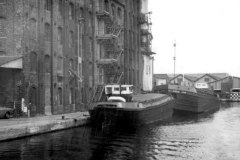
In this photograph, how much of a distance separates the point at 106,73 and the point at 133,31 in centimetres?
1235

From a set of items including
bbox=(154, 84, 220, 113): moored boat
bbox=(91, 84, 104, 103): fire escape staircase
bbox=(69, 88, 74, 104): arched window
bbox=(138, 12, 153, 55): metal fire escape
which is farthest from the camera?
bbox=(138, 12, 153, 55): metal fire escape

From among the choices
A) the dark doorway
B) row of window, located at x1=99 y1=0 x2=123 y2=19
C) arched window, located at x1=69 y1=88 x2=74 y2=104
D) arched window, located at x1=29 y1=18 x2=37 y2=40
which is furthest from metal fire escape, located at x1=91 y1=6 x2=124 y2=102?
arched window, located at x1=29 y1=18 x2=37 y2=40

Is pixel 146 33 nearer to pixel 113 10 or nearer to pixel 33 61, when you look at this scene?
pixel 113 10

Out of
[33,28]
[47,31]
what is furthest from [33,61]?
[47,31]

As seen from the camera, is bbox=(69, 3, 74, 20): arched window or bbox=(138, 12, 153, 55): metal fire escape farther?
bbox=(138, 12, 153, 55): metal fire escape

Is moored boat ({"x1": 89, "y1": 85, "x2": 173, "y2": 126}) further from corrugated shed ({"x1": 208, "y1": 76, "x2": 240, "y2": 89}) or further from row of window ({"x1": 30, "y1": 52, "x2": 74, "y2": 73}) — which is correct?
corrugated shed ({"x1": 208, "y1": 76, "x2": 240, "y2": 89})

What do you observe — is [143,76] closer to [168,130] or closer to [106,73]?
[106,73]

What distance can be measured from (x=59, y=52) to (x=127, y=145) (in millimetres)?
16216

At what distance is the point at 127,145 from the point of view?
64.4 feet

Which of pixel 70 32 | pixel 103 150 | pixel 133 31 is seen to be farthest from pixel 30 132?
pixel 133 31

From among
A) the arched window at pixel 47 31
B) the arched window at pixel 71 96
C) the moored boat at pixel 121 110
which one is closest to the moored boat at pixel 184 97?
the moored boat at pixel 121 110

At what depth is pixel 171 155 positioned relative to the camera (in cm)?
1692

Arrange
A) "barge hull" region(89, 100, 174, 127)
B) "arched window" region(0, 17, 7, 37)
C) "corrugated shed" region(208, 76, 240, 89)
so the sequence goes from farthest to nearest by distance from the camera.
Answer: "corrugated shed" region(208, 76, 240, 89) → "arched window" region(0, 17, 7, 37) → "barge hull" region(89, 100, 174, 127)

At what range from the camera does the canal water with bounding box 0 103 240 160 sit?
16.7 m
